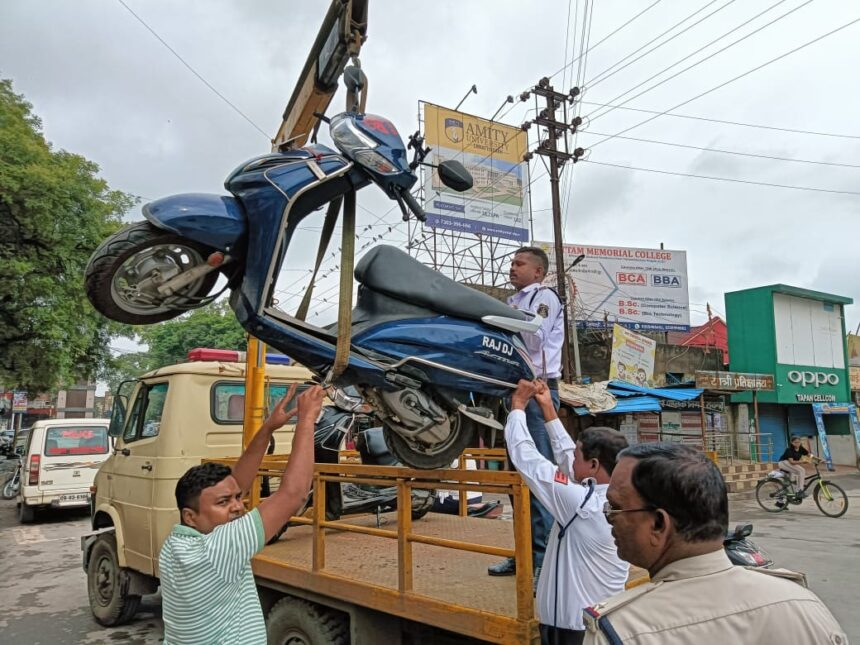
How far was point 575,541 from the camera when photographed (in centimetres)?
218

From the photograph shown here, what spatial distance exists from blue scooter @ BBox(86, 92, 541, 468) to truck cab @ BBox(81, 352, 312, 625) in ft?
6.68

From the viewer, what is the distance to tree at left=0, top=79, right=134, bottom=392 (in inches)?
432

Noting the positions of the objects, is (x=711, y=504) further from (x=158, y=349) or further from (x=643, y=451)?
(x=158, y=349)

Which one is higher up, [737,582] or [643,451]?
[643,451]

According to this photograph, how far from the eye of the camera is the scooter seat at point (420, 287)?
3.02 metres

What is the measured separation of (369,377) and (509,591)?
1107mm

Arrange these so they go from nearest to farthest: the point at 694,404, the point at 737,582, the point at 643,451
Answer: the point at 737,582 → the point at 643,451 → the point at 694,404

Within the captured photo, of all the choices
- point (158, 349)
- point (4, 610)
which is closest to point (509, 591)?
point (4, 610)

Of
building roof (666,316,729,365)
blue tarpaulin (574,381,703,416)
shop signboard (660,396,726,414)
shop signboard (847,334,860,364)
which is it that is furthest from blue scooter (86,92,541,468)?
shop signboard (847,334,860,364)

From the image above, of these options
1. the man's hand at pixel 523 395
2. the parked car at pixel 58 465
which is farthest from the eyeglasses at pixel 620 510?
the parked car at pixel 58 465

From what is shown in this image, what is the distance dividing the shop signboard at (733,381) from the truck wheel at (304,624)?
42.4ft

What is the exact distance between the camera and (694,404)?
15.0 m

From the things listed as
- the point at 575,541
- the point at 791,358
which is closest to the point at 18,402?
the point at 791,358

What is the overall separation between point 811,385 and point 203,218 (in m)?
19.7
